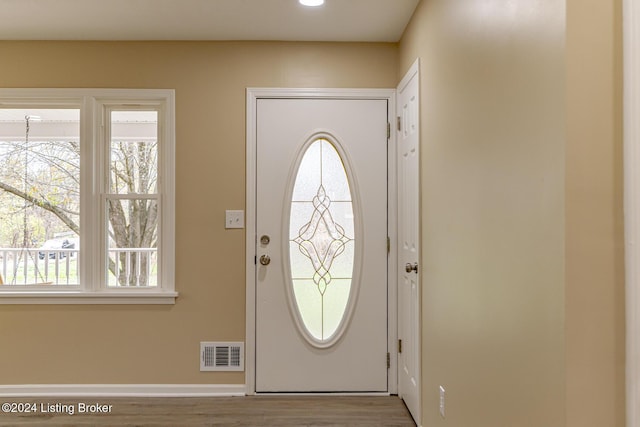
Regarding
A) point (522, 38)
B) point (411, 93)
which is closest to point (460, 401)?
point (522, 38)

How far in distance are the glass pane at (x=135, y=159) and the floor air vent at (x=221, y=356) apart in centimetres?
111

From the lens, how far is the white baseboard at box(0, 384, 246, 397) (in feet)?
10.9

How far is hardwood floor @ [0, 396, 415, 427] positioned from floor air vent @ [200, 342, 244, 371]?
0.65 ft

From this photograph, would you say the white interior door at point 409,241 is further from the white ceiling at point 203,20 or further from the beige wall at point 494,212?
the white ceiling at point 203,20

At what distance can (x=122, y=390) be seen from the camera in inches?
132

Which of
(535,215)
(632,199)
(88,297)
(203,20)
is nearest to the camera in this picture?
(632,199)

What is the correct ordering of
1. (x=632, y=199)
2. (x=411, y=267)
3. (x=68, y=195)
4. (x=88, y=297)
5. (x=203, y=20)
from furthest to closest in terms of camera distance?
(x=68, y=195)
(x=88, y=297)
(x=203, y=20)
(x=411, y=267)
(x=632, y=199)

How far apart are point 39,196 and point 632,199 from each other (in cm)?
348

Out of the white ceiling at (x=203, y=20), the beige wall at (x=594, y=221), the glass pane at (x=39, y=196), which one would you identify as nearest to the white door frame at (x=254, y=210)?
the white ceiling at (x=203, y=20)

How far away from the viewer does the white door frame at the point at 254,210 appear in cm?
337

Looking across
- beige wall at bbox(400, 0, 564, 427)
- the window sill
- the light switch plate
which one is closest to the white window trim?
the window sill

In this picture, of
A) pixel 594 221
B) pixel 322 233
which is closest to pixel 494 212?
pixel 594 221

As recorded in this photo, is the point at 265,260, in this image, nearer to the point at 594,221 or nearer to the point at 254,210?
the point at 254,210

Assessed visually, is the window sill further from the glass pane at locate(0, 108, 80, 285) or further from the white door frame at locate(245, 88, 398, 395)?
the white door frame at locate(245, 88, 398, 395)
